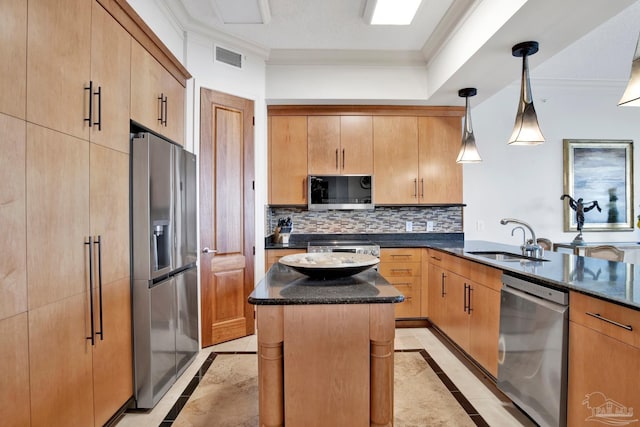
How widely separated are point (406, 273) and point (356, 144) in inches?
61.9

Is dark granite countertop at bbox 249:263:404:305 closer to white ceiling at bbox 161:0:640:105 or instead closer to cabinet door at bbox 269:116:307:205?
white ceiling at bbox 161:0:640:105

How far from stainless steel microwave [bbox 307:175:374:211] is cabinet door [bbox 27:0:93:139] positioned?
97.0 inches

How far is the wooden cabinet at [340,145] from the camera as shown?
3887 millimetres

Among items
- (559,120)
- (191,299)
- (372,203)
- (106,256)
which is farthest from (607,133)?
(106,256)

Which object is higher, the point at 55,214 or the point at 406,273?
the point at 55,214

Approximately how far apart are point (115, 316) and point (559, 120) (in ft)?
17.1

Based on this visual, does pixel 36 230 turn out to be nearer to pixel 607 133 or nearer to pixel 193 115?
pixel 193 115

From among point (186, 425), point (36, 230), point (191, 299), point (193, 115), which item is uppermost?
point (193, 115)

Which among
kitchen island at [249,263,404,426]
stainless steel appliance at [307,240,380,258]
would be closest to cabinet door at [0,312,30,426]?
kitchen island at [249,263,404,426]

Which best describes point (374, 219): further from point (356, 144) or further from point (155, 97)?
point (155, 97)

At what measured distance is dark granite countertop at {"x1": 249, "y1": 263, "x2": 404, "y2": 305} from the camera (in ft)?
4.72

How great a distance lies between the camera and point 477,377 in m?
2.53

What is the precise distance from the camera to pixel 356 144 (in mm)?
→ 3906

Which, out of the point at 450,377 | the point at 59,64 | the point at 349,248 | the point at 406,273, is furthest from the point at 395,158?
the point at 59,64
